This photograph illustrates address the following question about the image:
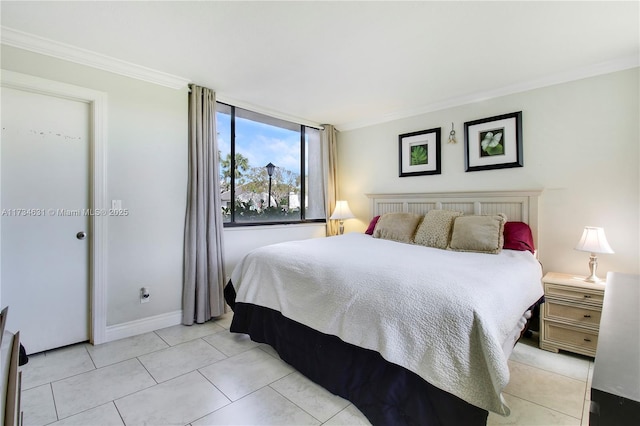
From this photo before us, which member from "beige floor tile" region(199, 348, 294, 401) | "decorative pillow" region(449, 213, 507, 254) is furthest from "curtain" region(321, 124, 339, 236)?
"beige floor tile" region(199, 348, 294, 401)

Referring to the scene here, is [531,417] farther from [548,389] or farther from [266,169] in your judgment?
[266,169]

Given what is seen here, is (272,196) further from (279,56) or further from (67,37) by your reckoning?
(67,37)

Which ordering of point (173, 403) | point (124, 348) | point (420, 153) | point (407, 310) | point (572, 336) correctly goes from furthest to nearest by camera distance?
point (420, 153) < point (124, 348) < point (572, 336) < point (173, 403) < point (407, 310)

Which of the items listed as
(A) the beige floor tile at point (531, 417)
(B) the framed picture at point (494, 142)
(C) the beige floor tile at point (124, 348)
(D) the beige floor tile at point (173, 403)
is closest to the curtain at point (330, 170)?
(B) the framed picture at point (494, 142)

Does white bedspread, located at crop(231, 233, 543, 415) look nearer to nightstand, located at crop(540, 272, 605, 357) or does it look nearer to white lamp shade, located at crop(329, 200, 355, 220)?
nightstand, located at crop(540, 272, 605, 357)

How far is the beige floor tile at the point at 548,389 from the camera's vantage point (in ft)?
5.64

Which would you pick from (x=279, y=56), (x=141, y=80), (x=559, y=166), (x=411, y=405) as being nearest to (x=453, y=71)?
(x=559, y=166)

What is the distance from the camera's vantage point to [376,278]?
1.75 m

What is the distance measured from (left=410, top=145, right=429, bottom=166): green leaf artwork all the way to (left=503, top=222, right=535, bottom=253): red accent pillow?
1.26m

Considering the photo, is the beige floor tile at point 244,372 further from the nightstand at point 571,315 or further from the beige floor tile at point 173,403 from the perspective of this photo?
the nightstand at point 571,315

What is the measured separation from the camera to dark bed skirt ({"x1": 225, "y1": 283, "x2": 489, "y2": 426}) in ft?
4.48

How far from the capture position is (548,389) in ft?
6.16

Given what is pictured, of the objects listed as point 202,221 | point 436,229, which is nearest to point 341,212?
point 436,229

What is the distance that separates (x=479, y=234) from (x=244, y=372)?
7.18 feet
